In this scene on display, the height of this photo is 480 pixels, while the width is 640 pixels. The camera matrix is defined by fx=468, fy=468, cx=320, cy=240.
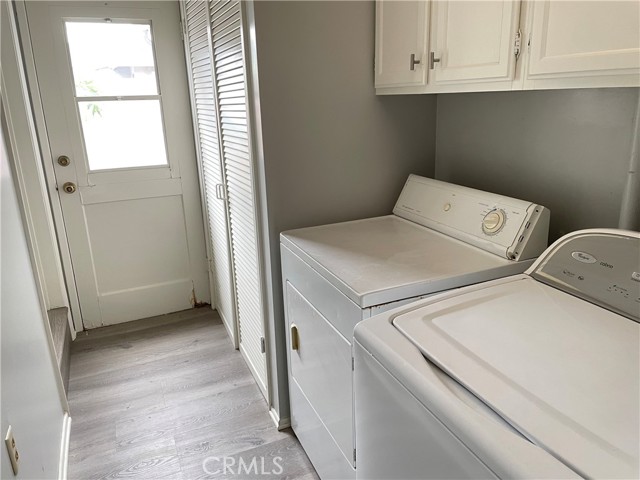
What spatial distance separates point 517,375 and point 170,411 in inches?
74.4

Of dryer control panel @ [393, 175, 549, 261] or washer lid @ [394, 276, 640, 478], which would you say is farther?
dryer control panel @ [393, 175, 549, 261]

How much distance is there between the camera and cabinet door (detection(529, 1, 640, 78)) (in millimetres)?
952

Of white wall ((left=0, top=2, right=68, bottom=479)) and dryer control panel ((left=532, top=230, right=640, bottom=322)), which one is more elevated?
dryer control panel ((left=532, top=230, right=640, bottom=322))

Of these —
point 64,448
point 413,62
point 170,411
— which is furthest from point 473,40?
point 64,448

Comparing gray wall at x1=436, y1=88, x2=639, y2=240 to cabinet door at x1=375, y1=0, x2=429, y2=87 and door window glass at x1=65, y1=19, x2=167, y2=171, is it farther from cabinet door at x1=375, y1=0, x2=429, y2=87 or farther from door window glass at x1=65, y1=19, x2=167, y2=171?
door window glass at x1=65, y1=19, x2=167, y2=171

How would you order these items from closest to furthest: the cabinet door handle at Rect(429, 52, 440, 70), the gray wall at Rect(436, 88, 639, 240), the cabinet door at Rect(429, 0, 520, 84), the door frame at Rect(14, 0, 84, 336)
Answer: the cabinet door at Rect(429, 0, 520, 84)
the gray wall at Rect(436, 88, 639, 240)
the cabinet door handle at Rect(429, 52, 440, 70)
the door frame at Rect(14, 0, 84, 336)

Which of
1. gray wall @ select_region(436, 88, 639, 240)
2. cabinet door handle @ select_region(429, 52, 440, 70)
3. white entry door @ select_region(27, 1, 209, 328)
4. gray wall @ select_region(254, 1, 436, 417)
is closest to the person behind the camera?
gray wall @ select_region(436, 88, 639, 240)

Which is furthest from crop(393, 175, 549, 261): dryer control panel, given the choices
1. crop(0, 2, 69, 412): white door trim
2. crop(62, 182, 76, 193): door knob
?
crop(62, 182, 76, 193): door knob

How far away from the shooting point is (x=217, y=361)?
2670 mm

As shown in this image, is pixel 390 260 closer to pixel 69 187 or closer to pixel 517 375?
pixel 517 375
